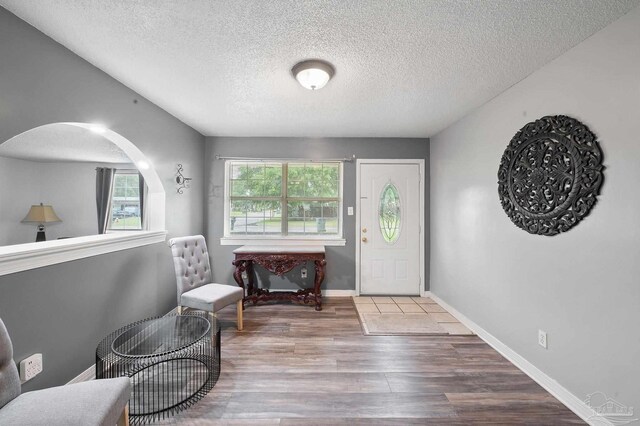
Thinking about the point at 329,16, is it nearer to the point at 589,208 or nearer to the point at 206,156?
the point at 589,208

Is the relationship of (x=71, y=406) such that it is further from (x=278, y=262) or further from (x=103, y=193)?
(x=103, y=193)

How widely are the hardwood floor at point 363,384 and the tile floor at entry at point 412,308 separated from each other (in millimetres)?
254

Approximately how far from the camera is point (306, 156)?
3838 mm

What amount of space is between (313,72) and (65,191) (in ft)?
15.5

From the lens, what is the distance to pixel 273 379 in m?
1.98

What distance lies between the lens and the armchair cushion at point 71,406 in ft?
3.32

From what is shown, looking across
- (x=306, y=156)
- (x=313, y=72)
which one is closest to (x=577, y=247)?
(x=313, y=72)

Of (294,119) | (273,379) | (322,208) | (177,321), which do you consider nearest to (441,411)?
(273,379)

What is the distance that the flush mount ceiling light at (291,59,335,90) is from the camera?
188 cm

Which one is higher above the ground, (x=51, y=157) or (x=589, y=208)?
(x=51, y=157)

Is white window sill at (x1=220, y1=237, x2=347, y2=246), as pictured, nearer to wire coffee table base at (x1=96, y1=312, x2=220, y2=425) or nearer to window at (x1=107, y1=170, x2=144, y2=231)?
window at (x1=107, y1=170, x2=144, y2=231)

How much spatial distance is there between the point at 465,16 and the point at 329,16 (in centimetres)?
75

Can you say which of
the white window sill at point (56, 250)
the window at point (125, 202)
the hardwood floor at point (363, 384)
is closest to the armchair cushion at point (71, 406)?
the hardwood floor at point (363, 384)

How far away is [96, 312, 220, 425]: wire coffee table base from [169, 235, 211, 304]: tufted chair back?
637mm
